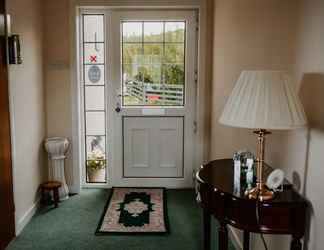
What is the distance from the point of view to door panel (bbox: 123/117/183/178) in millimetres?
4414

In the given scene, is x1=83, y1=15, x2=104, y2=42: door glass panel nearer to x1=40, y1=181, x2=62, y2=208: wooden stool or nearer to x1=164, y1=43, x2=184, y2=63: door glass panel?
x1=164, y1=43, x2=184, y2=63: door glass panel

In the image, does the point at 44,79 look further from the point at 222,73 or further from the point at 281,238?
the point at 281,238

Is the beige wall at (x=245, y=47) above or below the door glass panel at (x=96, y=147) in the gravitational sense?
above

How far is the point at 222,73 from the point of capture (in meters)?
3.62

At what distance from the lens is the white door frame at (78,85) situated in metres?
4.11

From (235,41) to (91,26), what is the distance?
1.82 metres

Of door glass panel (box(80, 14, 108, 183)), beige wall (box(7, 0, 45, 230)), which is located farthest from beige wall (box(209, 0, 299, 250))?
beige wall (box(7, 0, 45, 230))

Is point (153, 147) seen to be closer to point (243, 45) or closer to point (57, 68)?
point (57, 68)

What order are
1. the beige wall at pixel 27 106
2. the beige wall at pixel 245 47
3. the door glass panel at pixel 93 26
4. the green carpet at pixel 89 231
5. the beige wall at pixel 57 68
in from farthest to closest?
the door glass panel at pixel 93 26
the beige wall at pixel 57 68
the beige wall at pixel 27 106
the green carpet at pixel 89 231
the beige wall at pixel 245 47

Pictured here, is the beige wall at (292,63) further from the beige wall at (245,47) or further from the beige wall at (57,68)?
the beige wall at (57,68)

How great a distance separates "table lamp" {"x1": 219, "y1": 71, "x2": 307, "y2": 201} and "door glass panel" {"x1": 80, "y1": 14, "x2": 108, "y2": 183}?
274cm

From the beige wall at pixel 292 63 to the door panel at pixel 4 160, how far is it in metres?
1.85

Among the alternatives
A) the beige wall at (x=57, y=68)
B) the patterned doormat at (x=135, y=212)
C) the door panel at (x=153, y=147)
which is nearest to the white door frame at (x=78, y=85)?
the beige wall at (x=57, y=68)

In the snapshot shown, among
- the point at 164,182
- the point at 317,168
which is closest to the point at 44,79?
the point at 164,182
